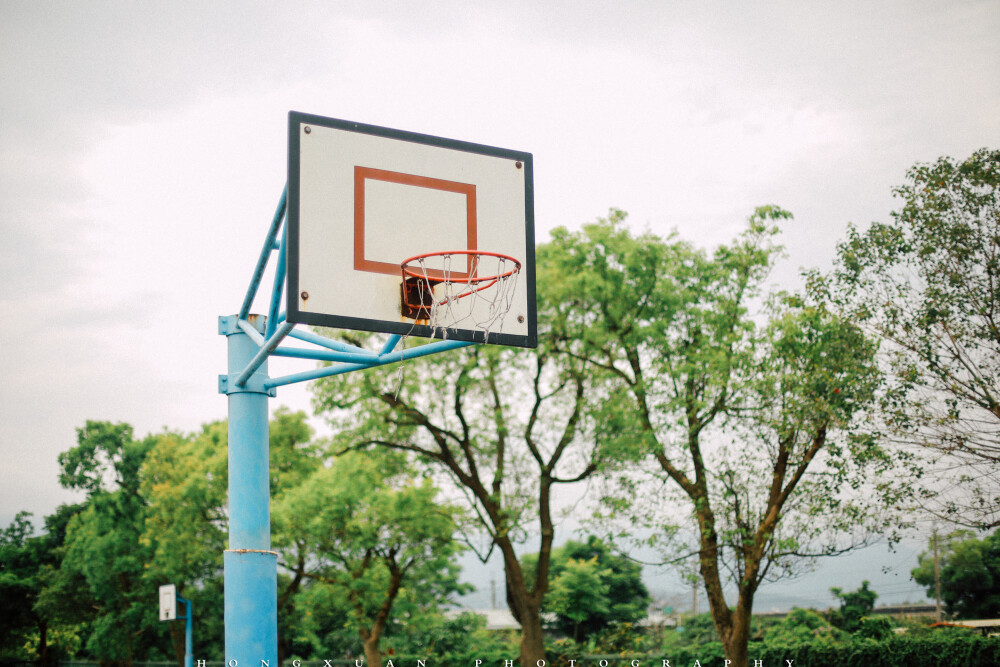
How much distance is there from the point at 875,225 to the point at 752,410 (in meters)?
3.96

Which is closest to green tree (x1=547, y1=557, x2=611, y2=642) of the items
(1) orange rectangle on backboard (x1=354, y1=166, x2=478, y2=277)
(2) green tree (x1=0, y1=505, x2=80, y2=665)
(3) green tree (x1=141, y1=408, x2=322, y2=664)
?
(3) green tree (x1=141, y1=408, x2=322, y2=664)

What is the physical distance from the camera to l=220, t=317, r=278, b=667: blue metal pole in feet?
20.5

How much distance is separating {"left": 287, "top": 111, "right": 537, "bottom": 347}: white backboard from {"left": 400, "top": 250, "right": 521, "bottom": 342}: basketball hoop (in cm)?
6

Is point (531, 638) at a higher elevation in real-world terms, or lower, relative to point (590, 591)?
higher

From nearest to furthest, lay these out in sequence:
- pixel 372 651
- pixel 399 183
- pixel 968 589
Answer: pixel 399 183 → pixel 372 651 → pixel 968 589

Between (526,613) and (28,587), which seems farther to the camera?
(28,587)

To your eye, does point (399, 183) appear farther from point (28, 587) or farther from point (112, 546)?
point (28, 587)

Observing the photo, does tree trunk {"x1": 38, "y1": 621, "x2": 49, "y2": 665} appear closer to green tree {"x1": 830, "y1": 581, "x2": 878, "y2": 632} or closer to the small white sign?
the small white sign

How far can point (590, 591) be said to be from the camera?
30688 millimetres

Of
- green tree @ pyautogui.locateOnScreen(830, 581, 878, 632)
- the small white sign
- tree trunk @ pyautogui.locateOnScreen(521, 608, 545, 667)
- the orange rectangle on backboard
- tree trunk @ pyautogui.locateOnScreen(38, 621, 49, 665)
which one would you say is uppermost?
the orange rectangle on backboard

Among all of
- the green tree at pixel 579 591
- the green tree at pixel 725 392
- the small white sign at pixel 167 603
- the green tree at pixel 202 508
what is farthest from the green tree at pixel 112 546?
the green tree at pixel 725 392

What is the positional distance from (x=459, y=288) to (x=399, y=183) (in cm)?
85

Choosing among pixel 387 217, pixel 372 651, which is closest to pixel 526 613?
pixel 372 651

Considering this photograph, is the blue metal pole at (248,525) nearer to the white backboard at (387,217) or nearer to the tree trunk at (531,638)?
the white backboard at (387,217)
